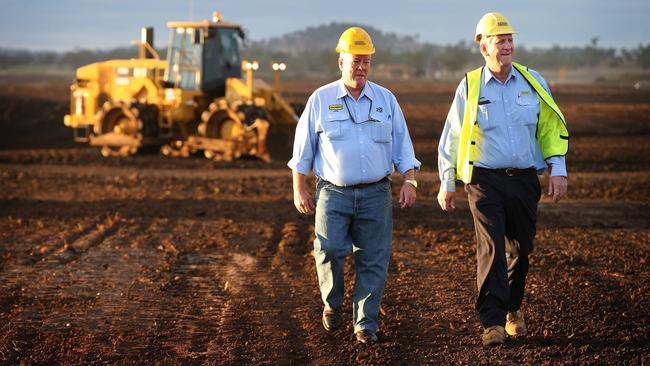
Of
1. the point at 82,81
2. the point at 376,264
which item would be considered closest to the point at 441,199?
the point at 376,264

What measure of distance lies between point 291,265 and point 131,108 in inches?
502

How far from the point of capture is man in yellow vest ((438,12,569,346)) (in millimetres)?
7055

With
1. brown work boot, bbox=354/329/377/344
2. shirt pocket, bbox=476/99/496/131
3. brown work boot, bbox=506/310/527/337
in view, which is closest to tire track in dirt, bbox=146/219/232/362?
brown work boot, bbox=354/329/377/344

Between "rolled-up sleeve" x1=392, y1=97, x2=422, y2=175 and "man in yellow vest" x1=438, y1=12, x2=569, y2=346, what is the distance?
1.08 feet

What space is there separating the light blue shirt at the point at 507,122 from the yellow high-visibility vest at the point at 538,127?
41 millimetres

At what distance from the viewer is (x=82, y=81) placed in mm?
24562

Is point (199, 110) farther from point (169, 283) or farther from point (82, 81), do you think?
point (169, 283)

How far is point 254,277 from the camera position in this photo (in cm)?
989

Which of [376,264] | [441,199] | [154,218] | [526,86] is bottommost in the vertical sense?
[154,218]

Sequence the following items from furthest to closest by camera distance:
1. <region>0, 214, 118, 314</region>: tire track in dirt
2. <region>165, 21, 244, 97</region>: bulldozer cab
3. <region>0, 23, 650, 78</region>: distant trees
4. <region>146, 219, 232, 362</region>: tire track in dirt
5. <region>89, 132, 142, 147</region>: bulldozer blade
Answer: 1. <region>0, 23, 650, 78</region>: distant trees
2. <region>89, 132, 142, 147</region>: bulldozer blade
3. <region>165, 21, 244, 97</region>: bulldozer cab
4. <region>0, 214, 118, 314</region>: tire track in dirt
5. <region>146, 219, 232, 362</region>: tire track in dirt

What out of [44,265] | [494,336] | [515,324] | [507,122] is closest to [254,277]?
[44,265]

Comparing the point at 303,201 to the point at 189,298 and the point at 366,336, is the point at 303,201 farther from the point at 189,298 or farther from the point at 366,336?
the point at 189,298

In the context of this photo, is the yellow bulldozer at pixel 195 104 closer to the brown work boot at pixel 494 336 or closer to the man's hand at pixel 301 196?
the man's hand at pixel 301 196

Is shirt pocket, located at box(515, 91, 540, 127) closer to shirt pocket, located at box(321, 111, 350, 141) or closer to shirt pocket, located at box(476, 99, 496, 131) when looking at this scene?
shirt pocket, located at box(476, 99, 496, 131)
